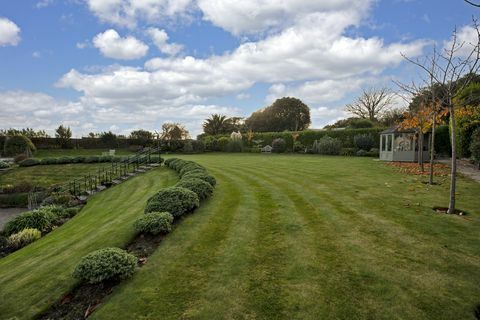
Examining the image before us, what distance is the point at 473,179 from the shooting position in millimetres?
12242

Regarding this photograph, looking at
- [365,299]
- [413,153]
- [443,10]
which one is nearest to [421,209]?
[365,299]

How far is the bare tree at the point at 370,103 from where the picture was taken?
50.3 m

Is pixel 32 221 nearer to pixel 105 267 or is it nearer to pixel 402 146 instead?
pixel 105 267

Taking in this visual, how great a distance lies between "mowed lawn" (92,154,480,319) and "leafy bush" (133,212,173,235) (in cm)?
24

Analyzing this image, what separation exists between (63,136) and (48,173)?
18.3 m

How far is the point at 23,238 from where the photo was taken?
1016cm

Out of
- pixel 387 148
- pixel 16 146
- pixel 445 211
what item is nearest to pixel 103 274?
pixel 445 211

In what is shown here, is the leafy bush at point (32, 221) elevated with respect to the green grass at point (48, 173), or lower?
lower

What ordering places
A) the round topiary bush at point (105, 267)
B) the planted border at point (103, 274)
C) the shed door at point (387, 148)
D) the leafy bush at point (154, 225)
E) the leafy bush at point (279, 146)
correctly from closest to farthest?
the planted border at point (103, 274) → the round topiary bush at point (105, 267) → the leafy bush at point (154, 225) → the shed door at point (387, 148) → the leafy bush at point (279, 146)

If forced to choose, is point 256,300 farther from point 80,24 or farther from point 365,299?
point 80,24

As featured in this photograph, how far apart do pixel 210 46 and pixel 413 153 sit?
16635mm

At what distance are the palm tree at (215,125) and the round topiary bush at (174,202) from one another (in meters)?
46.2

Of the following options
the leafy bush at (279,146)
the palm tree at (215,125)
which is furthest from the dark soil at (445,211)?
the palm tree at (215,125)

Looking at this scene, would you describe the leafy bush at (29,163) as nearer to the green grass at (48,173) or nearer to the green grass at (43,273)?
the green grass at (48,173)
